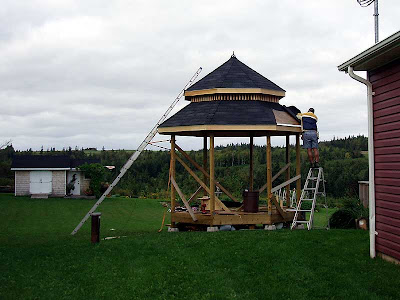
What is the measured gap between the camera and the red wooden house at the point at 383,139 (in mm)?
9555

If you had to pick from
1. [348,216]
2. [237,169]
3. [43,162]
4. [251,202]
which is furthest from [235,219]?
[43,162]

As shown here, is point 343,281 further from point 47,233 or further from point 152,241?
point 47,233

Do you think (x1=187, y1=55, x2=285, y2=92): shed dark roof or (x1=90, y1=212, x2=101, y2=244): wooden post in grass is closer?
(x1=90, y1=212, x2=101, y2=244): wooden post in grass

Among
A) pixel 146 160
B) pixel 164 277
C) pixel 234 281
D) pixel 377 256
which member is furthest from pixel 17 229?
pixel 146 160

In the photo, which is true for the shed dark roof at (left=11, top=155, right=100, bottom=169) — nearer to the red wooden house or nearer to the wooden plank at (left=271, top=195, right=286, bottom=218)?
the wooden plank at (left=271, top=195, right=286, bottom=218)

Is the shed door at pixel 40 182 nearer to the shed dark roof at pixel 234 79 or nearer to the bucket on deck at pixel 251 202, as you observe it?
the shed dark roof at pixel 234 79

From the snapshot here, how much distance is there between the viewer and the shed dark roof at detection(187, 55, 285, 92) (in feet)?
55.8

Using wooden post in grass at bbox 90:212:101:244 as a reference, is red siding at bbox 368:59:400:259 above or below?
above

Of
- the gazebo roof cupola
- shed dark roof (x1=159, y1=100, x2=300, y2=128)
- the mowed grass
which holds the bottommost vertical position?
the mowed grass

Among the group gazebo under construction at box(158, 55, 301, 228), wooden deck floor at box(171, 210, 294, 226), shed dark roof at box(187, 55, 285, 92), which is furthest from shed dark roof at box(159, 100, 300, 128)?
wooden deck floor at box(171, 210, 294, 226)

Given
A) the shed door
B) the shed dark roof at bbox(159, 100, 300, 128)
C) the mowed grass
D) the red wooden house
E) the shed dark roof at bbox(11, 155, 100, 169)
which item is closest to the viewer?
the mowed grass

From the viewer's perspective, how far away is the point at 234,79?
17281 mm

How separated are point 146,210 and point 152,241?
14756 mm

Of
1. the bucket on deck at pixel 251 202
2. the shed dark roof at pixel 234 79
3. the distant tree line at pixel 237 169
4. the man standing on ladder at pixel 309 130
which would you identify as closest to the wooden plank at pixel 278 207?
the bucket on deck at pixel 251 202
